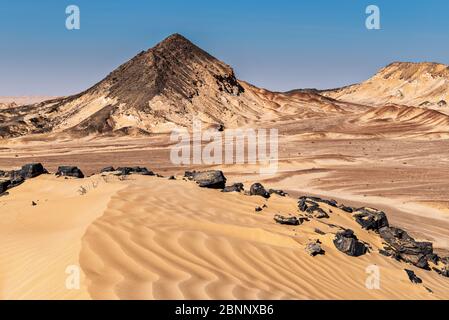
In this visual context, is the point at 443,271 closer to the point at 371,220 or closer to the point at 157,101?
the point at 371,220

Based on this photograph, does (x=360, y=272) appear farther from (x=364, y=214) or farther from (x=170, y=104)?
(x=170, y=104)

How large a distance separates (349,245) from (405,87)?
11761 centimetres

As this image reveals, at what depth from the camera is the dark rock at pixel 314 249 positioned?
8352 millimetres

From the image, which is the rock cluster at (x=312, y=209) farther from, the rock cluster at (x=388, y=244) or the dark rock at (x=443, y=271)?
the dark rock at (x=443, y=271)

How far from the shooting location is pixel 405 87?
11762 centimetres

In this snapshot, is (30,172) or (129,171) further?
(129,171)

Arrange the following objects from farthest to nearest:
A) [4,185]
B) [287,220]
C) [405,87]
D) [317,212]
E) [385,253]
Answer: [405,87]
[4,185]
[317,212]
[287,220]
[385,253]

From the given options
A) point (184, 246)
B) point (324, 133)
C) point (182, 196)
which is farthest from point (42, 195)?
point (324, 133)

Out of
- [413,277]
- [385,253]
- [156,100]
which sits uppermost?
[156,100]

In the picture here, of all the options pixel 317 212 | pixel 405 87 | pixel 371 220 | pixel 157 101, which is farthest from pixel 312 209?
pixel 405 87

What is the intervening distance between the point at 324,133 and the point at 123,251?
47.3 metres

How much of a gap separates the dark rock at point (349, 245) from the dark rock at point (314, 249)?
717mm

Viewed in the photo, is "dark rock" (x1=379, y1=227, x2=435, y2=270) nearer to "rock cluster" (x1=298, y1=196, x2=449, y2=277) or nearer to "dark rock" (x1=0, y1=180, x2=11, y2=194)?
"rock cluster" (x1=298, y1=196, x2=449, y2=277)

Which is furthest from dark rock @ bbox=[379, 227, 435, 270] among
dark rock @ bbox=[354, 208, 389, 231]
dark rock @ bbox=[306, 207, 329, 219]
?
dark rock @ bbox=[306, 207, 329, 219]
